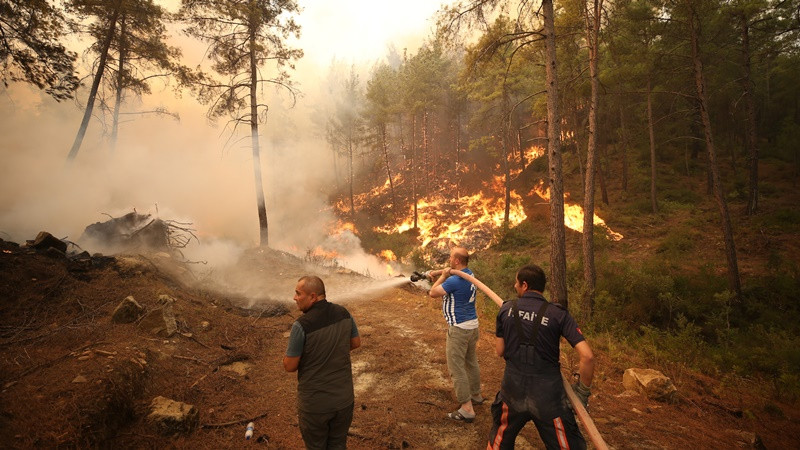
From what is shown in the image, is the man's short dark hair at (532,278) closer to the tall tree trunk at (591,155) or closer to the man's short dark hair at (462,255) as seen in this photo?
the man's short dark hair at (462,255)

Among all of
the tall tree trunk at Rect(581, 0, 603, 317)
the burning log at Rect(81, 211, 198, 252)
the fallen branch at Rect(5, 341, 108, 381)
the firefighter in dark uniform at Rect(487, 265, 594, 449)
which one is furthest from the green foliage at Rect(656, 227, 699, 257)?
the burning log at Rect(81, 211, 198, 252)

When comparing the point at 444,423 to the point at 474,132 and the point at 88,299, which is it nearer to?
the point at 88,299

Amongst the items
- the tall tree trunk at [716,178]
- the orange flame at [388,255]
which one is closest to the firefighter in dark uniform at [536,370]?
the tall tree trunk at [716,178]

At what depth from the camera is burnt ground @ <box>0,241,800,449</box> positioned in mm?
3811

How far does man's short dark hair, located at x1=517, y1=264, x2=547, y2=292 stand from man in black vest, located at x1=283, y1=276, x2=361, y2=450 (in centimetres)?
187

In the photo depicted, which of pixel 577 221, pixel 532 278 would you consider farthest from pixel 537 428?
pixel 577 221

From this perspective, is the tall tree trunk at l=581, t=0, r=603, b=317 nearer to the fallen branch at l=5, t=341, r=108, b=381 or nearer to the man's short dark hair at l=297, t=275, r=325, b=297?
the man's short dark hair at l=297, t=275, r=325, b=297

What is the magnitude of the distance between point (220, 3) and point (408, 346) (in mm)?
16394

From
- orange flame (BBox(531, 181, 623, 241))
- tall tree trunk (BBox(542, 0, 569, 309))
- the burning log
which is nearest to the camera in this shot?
tall tree trunk (BBox(542, 0, 569, 309))

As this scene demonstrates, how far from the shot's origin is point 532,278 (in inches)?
128

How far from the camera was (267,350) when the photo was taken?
7.01 meters

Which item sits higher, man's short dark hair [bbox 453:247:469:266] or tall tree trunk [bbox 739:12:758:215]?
tall tree trunk [bbox 739:12:758:215]

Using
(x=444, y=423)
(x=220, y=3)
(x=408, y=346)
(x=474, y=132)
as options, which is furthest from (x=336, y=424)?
(x=474, y=132)

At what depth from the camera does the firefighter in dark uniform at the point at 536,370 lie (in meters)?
2.99
